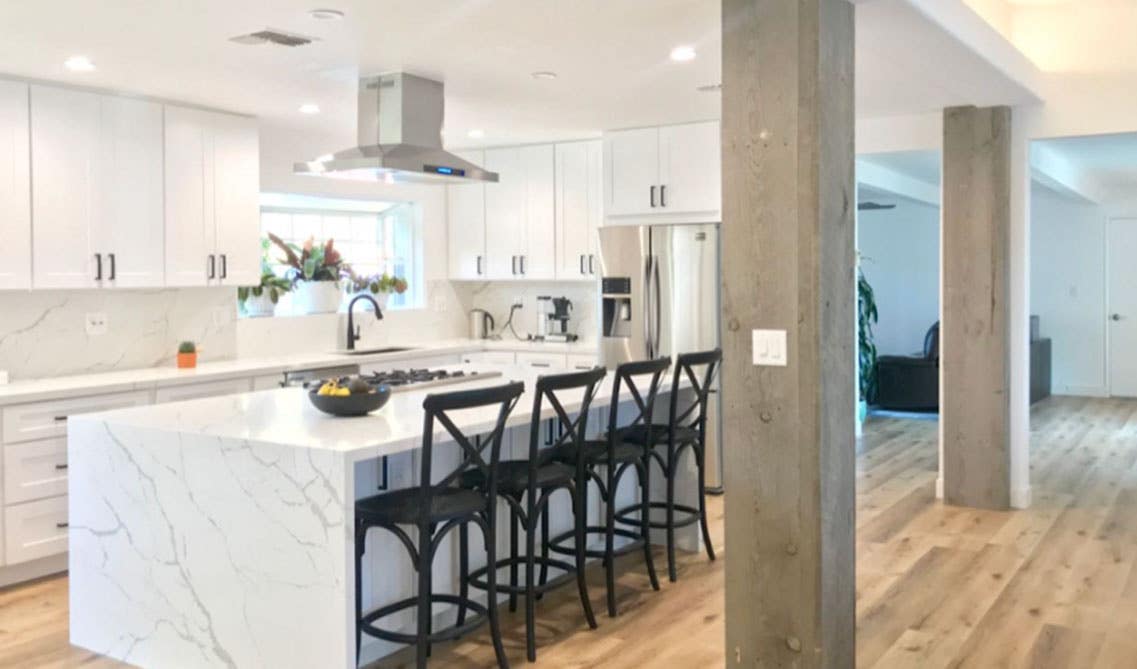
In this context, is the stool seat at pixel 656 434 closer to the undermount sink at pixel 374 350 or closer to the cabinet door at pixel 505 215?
the undermount sink at pixel 374 350

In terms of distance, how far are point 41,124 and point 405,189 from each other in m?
2.98

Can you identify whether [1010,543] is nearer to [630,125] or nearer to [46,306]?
[630,125]

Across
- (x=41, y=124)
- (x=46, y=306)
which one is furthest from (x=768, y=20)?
(x=46, y=306)

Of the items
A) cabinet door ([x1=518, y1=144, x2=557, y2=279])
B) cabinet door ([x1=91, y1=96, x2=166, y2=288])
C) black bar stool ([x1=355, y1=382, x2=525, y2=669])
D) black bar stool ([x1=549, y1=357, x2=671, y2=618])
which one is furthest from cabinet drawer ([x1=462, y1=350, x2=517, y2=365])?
black bar stool ([x1=355, y1=382, x2=525, y2=669])

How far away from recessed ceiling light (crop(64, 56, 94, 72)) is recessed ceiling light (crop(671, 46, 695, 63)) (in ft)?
8.55

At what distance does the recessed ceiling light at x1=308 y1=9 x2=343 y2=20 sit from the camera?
3652 millimetres

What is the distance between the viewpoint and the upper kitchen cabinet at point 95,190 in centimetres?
491

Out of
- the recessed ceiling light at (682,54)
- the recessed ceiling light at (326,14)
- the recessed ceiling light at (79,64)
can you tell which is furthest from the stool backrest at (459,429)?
the recessed ceiling light at (79,64)

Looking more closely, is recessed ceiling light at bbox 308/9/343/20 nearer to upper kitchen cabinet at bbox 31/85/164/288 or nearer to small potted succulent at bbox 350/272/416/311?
upper kitchen cabinet at bbox 31/85/164/288

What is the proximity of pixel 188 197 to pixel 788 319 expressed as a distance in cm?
384

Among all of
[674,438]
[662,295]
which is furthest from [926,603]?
[662,295]

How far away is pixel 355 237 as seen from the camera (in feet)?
24.4

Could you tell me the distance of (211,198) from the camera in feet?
18.7

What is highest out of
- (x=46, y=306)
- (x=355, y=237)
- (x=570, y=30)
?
(x=570, y=30)
